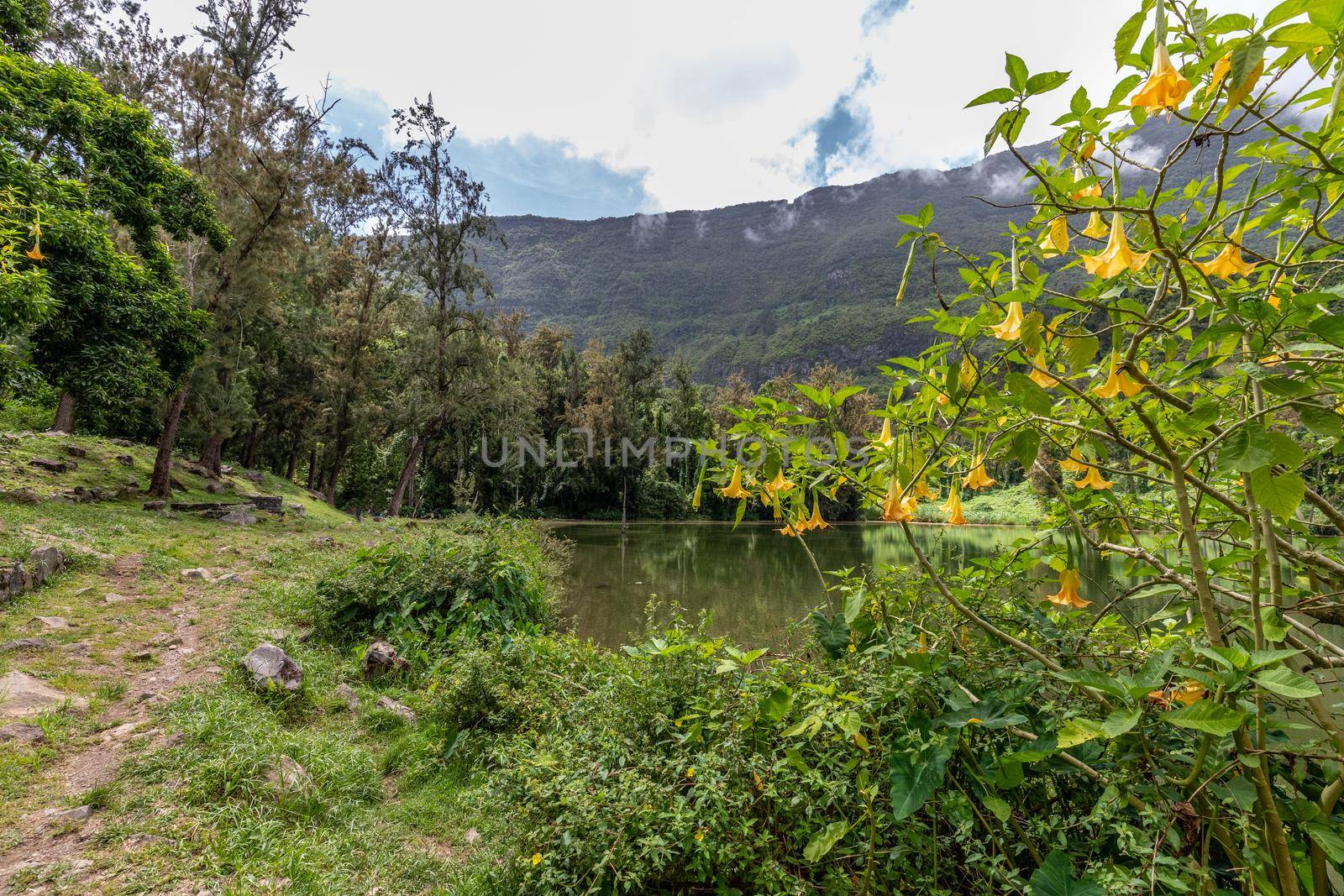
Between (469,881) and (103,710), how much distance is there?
2.96 m

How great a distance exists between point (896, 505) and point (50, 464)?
14.5 metres

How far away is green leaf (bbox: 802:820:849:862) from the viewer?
149cm

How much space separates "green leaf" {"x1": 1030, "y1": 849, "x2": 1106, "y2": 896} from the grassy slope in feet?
7.02

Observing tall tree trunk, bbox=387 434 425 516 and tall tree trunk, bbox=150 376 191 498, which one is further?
tall tree trunk, bbox=387 434 425 516

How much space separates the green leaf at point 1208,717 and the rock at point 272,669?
→ 15.4 feet

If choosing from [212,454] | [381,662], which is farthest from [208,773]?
[212,454]

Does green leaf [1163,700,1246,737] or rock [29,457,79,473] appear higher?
green leaf [1163,700,1246,737]

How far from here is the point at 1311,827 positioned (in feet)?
3.45

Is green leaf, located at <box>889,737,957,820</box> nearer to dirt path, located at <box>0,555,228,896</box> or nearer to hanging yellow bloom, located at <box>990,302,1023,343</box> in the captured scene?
hanging yellow bloom, located at <box>990,302,1023,343</box>

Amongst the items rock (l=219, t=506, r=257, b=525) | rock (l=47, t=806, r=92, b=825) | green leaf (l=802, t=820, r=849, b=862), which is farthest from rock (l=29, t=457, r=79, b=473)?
green leaf (l=802, t=820, r=849, b=862)

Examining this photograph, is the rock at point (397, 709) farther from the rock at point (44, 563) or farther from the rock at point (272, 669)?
the rock at point (44, 563)

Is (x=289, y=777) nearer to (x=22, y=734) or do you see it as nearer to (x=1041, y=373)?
(x=22, y=734)

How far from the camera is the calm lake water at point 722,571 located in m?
7.95

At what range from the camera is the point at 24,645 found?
3988 millimetres
